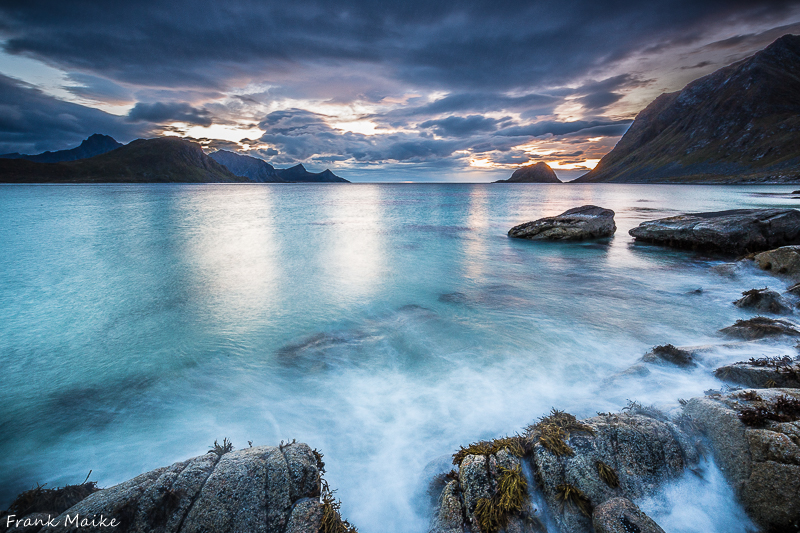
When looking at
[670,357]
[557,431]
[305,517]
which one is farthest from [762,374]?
[305,517]

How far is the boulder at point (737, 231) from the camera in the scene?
15.3m

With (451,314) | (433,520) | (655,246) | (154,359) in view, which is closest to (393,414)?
(433,520)

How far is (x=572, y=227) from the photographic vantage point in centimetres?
2219

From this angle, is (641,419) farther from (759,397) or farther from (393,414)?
(393,414)

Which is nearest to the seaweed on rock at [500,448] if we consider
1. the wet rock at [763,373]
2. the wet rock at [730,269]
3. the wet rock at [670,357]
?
the wet rock at [763,373]

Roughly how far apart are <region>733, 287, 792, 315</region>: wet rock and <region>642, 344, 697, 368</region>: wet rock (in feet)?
15.8

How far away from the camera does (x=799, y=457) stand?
129 inches

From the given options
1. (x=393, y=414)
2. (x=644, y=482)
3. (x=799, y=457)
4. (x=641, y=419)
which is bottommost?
(x=393, y=414)

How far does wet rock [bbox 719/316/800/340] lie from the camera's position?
23.4 feet

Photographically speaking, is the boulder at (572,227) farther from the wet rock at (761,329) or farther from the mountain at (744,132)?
the mountain at (744,132)

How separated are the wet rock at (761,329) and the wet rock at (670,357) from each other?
6.53 feet

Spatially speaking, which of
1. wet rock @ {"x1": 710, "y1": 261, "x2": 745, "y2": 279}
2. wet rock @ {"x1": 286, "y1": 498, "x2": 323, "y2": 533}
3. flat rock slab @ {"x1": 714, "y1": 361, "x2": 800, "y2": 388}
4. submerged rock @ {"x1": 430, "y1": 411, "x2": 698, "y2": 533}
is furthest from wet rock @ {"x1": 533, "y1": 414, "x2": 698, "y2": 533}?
wet rock @ {"x1": 710, "y1": 261, "x2": 745, "y2": 279}

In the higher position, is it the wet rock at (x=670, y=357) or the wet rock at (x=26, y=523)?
the wet rock at (x=26, y=523)

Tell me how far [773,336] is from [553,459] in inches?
285
